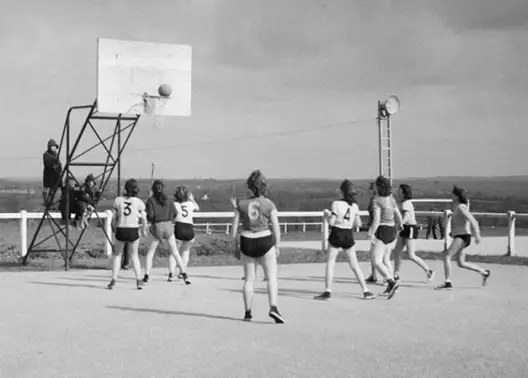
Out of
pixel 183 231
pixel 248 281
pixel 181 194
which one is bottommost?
pixel 248 281

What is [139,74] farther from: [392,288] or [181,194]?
[392,288]

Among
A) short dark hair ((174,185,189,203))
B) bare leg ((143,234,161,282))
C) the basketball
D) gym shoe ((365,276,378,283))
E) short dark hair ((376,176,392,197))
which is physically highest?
the basketball

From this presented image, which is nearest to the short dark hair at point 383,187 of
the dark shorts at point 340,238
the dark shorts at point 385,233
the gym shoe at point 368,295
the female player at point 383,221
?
the female player at point 383,221

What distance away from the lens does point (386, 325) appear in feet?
31.3

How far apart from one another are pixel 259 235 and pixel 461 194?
16.3 ft

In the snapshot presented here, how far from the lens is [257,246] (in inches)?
379

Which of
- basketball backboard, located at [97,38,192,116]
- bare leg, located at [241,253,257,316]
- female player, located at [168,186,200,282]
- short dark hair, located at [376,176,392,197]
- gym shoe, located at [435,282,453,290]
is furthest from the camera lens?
basketball backboard, located at [97,38,192,116]

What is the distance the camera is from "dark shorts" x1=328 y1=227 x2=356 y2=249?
38.9ft

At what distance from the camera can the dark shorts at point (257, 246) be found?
379 inches

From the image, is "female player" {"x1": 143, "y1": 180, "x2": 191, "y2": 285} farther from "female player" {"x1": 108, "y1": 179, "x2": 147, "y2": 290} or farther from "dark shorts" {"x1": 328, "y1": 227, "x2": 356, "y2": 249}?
"dark shorts" {"x1": 328, "y1": 227, "x2": 356, "y2": 249}

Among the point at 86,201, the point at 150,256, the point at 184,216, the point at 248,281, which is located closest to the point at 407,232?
the point at 184,216

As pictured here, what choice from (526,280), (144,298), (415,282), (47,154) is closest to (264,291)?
Answer: (144,298)

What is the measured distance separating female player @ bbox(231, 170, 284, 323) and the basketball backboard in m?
8.81

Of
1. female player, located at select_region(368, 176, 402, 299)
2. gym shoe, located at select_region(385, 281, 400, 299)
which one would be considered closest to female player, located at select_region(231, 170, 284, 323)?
gym shoe, located at select_region(385, 281, 400, 299)
